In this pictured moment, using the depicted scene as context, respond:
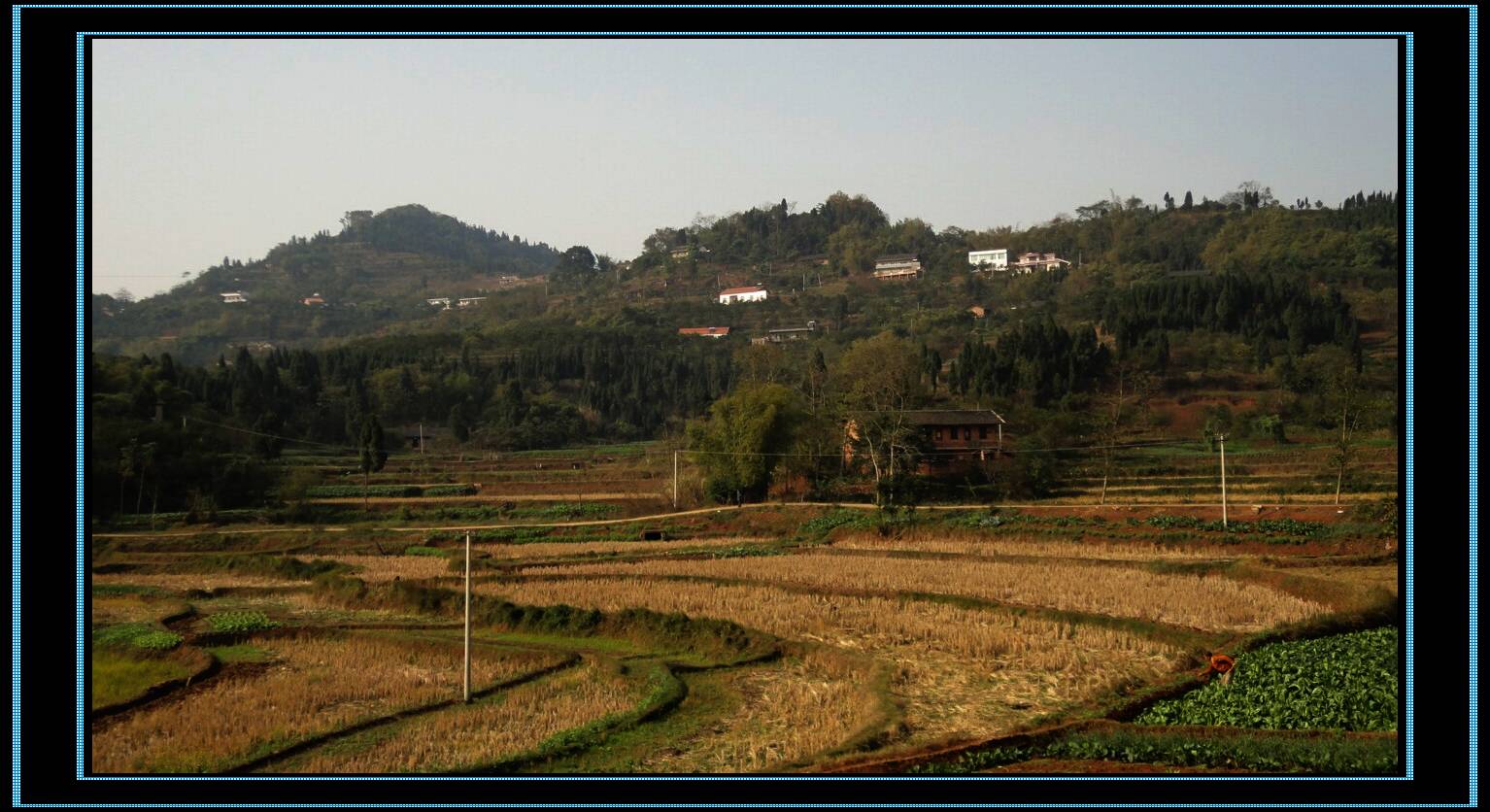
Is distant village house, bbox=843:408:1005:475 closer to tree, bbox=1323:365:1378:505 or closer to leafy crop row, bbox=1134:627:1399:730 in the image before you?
tree, bbox=1323:365:1378:505

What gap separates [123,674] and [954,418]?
39689 millimetres

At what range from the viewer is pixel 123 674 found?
53.8 ft

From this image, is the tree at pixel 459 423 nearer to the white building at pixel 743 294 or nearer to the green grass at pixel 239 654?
the green grass at pixel 239 654

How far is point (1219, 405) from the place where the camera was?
5781cm

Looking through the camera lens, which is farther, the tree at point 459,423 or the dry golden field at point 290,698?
the tree at point 459,423

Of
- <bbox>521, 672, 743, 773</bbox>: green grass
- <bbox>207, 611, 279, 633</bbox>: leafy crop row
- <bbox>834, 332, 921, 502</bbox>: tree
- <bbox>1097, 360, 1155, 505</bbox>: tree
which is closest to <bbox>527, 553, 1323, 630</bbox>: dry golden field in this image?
<bbox>207, 611, 279, 633</bbox>: leafy crop row

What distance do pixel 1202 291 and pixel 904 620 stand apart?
206ft

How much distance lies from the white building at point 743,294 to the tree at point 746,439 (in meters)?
84.7

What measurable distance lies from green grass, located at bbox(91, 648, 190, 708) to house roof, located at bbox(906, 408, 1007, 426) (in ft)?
118

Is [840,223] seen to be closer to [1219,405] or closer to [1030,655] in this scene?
[1219,405]

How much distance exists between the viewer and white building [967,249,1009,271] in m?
138

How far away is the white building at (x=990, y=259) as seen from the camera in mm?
138125

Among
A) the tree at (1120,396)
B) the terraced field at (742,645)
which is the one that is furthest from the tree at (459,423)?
the tree at (1120,396)
